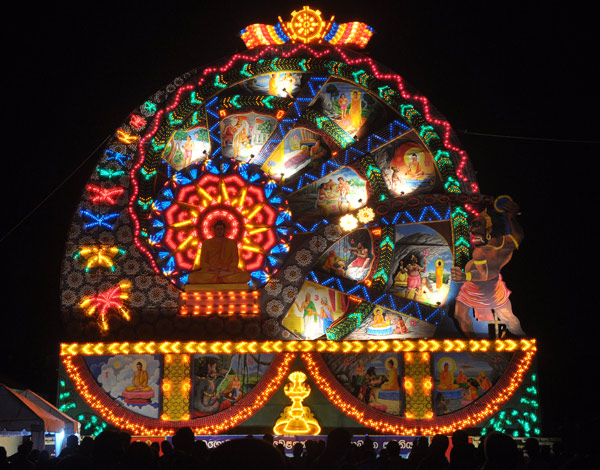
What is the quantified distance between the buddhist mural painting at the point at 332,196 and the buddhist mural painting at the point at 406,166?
746mm

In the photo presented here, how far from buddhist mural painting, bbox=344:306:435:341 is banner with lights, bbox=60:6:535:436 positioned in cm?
4

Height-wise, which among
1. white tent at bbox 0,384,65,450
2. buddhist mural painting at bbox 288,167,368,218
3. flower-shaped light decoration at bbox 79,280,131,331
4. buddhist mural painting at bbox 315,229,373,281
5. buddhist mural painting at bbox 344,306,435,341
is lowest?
white tent at bbox 0,384,65,450

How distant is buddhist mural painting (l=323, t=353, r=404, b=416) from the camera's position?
18297 mm

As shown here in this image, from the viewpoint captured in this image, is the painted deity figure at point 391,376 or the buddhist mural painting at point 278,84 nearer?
the painted deity figure at point 391,376

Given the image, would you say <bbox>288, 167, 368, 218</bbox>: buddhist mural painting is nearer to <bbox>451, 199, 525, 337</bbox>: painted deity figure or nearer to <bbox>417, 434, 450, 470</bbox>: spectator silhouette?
<bbox>451, 199, 525, 337</bbox>: painted deity figure

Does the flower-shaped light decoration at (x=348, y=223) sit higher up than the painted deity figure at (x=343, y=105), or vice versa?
the painted deity figure at (x=343, y=105)

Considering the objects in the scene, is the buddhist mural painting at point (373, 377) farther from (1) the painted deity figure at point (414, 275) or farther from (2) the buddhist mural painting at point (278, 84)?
(2) the buddhist mural painting at point (278, 84)

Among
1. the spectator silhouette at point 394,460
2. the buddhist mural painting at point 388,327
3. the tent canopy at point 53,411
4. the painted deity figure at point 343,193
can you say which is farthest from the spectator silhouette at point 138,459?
the painted deity figure at point 343,193

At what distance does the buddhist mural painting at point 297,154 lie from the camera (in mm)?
22547

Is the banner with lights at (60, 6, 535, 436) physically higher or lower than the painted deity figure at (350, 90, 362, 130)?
lower

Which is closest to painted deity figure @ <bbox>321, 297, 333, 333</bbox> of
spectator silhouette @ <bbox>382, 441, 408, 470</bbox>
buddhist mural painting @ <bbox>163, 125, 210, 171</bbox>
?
buddhist mural painting @ <bbox>163, 125, 210, 171</bbox>

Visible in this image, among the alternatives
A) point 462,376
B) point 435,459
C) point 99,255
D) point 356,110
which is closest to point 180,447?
point 435,459

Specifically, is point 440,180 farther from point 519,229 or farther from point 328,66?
point 328,66

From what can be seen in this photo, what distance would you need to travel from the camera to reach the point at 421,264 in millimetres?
21234
